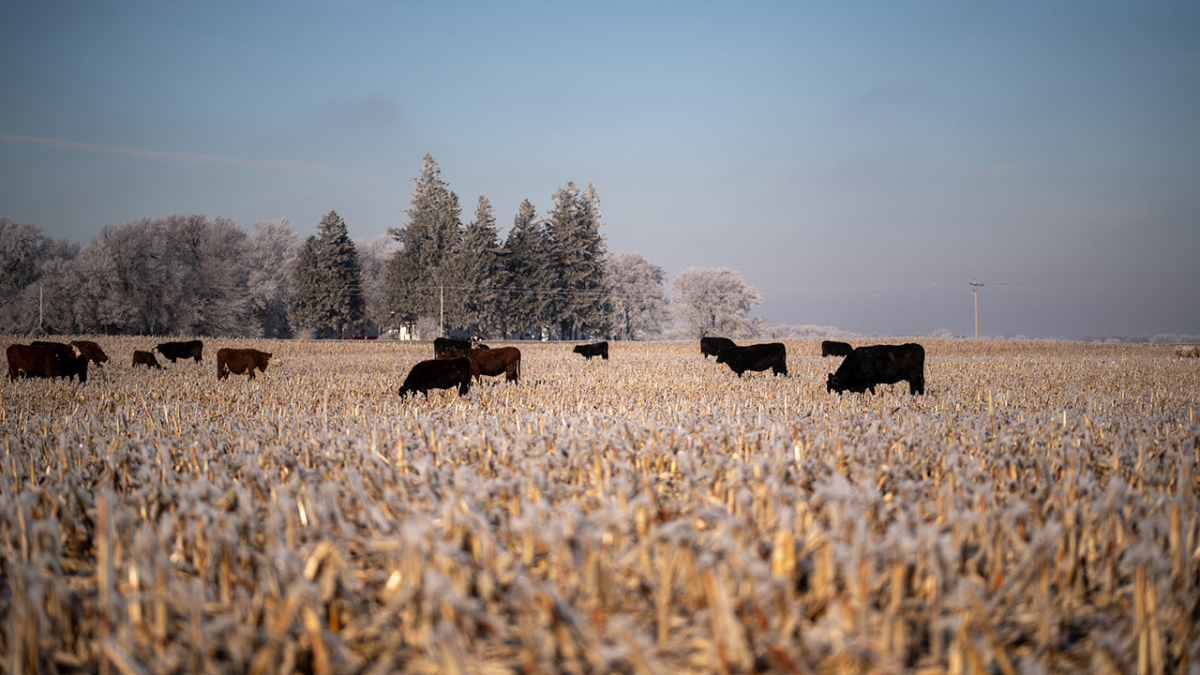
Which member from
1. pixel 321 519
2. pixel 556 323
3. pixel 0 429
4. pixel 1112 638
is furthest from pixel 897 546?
pixel 556 323

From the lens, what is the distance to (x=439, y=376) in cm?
1141

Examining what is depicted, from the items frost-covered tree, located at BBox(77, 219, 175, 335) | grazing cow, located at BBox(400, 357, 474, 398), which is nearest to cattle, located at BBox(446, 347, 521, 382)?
grazing cow, located at BBox(400, 357, 474, 398)

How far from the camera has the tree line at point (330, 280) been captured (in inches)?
2215

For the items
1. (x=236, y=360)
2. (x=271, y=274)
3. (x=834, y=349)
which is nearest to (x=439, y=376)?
(x=236, y=360)

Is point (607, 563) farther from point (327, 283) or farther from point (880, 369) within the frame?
point (327, 283)

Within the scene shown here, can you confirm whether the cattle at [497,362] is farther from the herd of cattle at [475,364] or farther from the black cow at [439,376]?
the black cow at [439,376]

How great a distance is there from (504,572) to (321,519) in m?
0.85

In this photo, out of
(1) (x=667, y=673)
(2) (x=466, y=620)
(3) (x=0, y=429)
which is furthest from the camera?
(3) (x=0, y=429)

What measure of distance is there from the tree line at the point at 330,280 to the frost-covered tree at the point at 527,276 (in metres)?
0.14

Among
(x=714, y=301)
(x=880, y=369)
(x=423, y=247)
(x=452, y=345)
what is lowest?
(x=880, y=369)

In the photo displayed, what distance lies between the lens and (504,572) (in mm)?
2143

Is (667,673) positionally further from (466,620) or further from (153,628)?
(153,628)

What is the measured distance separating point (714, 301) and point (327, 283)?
148 feet

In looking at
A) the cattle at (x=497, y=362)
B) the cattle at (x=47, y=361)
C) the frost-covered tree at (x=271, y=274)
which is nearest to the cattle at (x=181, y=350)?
the cattle at (x=47, y=361)
